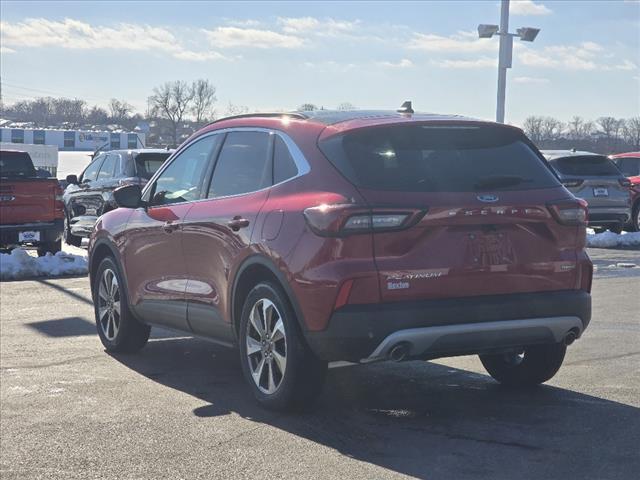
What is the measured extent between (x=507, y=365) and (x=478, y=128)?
5.59ft

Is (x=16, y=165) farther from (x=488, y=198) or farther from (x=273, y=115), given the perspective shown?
(x=488, y=198)

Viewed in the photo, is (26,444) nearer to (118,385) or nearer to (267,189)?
(118,385)

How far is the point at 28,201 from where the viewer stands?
16781 millimetres

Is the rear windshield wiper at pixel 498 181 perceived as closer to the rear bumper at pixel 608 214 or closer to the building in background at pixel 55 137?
the rear bumper at pixel 608 214

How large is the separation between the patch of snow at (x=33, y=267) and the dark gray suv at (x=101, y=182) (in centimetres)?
264

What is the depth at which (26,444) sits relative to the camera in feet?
18.6

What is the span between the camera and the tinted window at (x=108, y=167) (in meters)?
18.7

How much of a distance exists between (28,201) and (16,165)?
117 cm

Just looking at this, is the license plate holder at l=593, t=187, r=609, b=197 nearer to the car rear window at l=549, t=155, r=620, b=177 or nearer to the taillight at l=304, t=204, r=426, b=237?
the car rear window at l=549, t=155, r=620, b=177

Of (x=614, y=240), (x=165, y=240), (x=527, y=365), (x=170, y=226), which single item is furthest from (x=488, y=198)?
(x=614, y=240)

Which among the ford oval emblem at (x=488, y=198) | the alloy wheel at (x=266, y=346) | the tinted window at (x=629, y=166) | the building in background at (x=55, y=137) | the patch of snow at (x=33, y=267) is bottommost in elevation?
the patch of snow at (x=33, y=267)

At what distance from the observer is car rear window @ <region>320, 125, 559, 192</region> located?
570cm

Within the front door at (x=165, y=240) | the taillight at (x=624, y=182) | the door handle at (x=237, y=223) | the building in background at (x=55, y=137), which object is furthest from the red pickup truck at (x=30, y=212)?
the building in background at (x=55, y=137)

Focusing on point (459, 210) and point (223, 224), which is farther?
point (223, 224)
